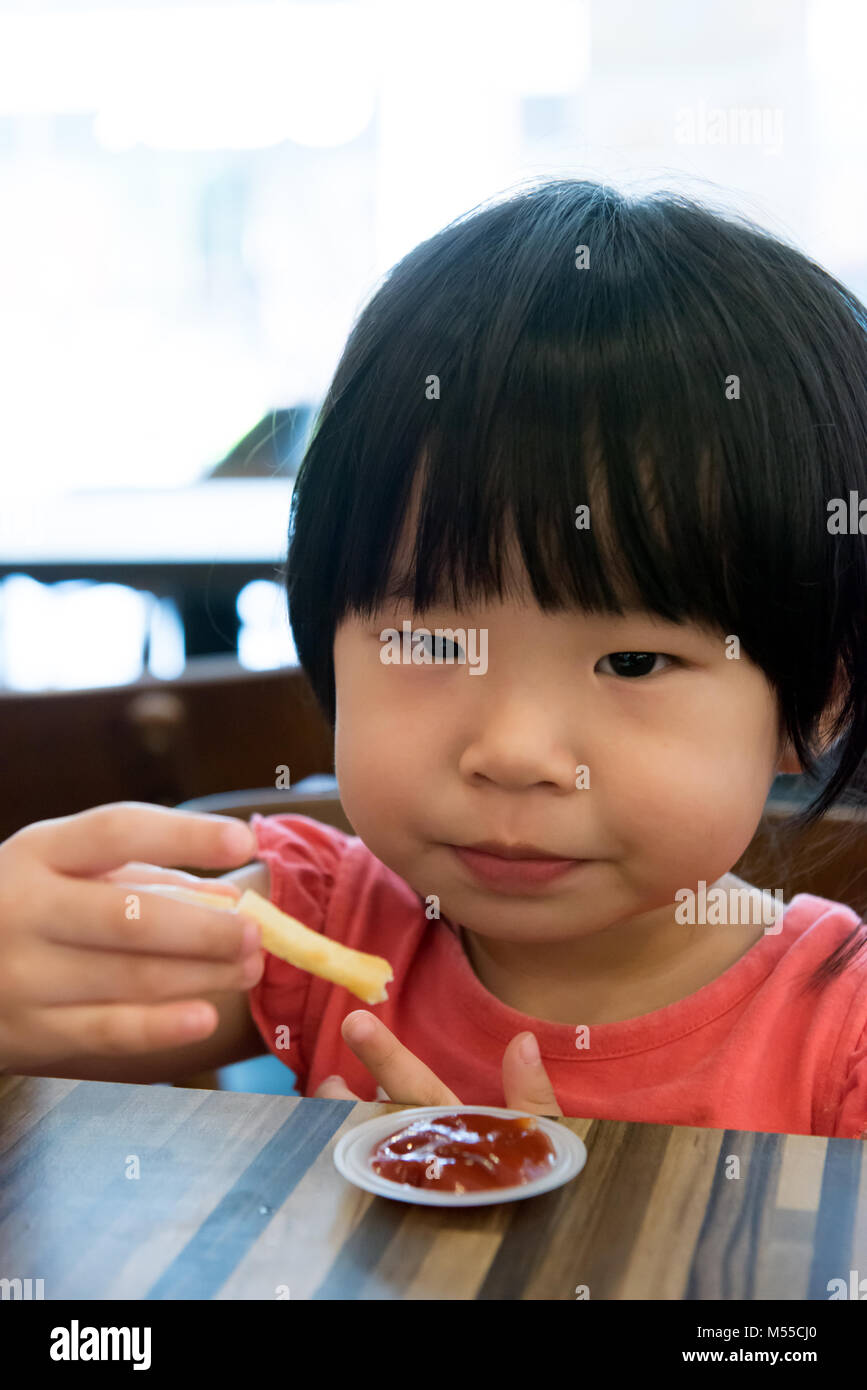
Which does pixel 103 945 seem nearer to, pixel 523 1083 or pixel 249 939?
pixel 249 939

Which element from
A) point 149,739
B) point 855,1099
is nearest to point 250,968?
point 855,1099

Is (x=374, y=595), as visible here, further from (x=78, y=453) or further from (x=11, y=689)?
(x=78, y=453)

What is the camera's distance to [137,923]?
0.87 metres

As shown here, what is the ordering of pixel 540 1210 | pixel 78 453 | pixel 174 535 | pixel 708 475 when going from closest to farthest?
pixel 540 1210 < pixel 708 475 < pixel 174 535 < pixel 78 453

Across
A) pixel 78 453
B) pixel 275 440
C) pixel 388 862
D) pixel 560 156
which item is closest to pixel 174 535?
pixel 275 440

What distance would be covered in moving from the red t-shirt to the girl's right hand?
0.45 m

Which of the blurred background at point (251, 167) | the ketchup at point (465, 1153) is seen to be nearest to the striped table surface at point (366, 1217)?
the ketchup at point (465, 1153)

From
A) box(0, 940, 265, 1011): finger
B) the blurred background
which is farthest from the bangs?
the blurred background

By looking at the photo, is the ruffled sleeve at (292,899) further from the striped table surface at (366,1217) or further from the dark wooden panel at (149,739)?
the striped table surface at (366,1217)

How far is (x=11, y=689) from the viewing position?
5.62 ft

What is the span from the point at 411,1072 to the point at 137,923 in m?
0.22

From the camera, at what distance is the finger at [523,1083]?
973 millimetres

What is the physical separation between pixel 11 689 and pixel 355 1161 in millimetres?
1132

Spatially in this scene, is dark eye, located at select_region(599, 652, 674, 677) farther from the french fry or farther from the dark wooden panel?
the dark wooden panel
